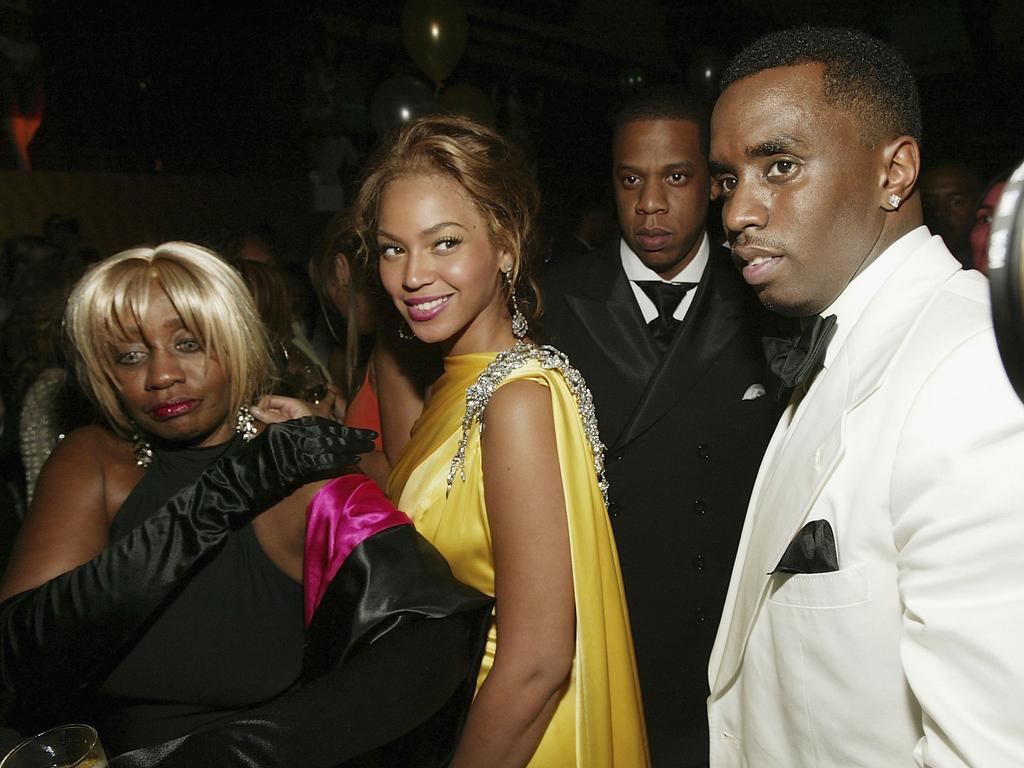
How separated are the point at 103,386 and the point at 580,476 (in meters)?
0.99

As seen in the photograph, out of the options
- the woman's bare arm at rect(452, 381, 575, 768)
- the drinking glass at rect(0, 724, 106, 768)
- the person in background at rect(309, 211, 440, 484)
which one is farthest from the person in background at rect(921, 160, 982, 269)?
the drinking glass at rect(0, 724, 106, 768)

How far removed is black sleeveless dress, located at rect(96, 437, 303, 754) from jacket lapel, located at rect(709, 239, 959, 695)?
0.85 meters

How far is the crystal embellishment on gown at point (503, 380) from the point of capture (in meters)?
1.44

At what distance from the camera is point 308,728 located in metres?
1.12

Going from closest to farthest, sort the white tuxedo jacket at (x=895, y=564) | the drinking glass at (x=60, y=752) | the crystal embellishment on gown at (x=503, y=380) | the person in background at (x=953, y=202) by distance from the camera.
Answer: the white tuxedo jacket at (x=895, y=564) < the drinking glass at (x=60, y=752) < the crystal embellishment on gown at (x=503, y=380) < the person in background at (x=953, y=202)

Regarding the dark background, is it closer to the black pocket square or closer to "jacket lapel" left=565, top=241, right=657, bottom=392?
"jacket lapel" left=565, top=241, right=657, bottom=392

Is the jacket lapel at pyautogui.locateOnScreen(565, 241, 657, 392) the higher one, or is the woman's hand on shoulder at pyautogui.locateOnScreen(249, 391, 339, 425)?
the jacket lapel at pyautogui.locateOnScreen(565, 241, 657, 392)

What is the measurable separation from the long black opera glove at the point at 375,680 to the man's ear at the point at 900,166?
39.1 inches

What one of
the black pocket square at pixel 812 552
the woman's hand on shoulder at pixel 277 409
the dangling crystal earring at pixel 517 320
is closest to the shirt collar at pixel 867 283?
the black pocket square at pixel 812 552

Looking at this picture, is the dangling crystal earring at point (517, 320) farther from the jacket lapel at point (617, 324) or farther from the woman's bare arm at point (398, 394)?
the woman's bare arm at point (398, 394)

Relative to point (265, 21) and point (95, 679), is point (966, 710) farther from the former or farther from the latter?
point (265, 21)

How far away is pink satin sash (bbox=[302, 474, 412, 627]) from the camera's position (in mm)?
1384

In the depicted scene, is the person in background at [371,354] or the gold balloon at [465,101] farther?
the gold balloon at [465,101]

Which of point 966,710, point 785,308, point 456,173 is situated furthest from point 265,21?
point 966,710
